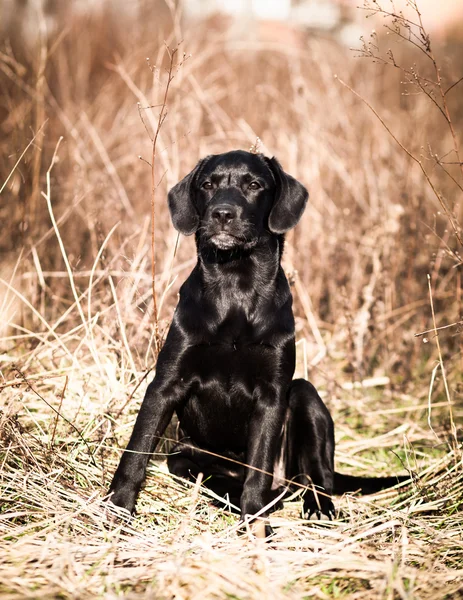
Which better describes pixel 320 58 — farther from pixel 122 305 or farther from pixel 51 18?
pixel 122 305

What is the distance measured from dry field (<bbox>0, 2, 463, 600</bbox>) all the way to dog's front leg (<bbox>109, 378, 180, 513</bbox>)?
0.33ft

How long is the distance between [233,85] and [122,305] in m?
3.82

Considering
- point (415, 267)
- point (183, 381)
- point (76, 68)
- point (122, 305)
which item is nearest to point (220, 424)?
point (183, 381)

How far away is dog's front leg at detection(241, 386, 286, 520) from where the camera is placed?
2916 mm

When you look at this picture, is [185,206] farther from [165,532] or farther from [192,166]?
[192,166]

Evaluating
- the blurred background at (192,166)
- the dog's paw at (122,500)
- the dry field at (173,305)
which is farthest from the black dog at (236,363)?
the blurred background at (192,166)

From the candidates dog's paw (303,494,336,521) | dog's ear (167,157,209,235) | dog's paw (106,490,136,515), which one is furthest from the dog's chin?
dog's paw (303,494,336,521)

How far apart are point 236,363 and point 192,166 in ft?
9.52

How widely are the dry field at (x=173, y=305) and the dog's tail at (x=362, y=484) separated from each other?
0.07 metres

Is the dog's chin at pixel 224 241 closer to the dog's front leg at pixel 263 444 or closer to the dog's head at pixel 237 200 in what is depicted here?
the dog's head at pixel 237 200

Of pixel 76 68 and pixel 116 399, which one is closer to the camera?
pixel 116 399

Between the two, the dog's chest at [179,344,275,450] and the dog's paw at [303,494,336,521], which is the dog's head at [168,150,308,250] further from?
the dog's paw at [303,494,336,521]

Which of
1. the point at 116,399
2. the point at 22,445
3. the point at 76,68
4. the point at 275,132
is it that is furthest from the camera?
the point at 76,68

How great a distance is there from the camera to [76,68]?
27.2ft
